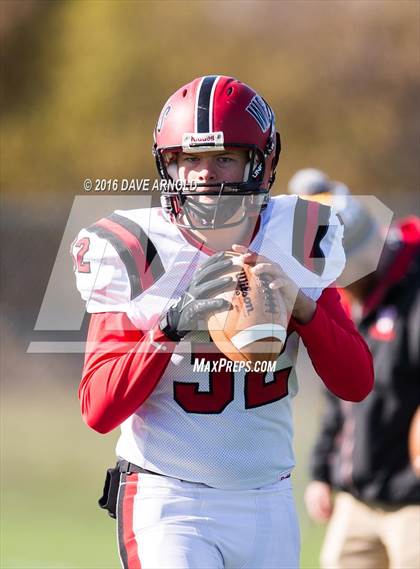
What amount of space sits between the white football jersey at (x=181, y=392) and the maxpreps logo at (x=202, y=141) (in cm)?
16

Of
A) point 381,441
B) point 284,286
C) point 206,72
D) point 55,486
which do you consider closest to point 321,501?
point 381,441

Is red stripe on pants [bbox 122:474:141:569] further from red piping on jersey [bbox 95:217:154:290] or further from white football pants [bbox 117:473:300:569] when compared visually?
red piping on jersey [bbox 95:217:154:290]

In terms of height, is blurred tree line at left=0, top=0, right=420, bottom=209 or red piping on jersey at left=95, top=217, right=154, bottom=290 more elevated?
blurred tree line at left=0, top=0, right=420, bottom=209

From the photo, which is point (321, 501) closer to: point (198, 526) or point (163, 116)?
point (198, 526)

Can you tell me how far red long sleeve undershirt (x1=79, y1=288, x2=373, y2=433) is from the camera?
1545 mm

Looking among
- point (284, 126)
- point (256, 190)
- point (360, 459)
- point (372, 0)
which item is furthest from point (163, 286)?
point (372, 0)

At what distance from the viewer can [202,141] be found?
1699mm

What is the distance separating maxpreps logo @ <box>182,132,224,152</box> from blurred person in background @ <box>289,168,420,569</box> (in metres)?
0.90

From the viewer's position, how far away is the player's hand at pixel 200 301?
1546 millimetres

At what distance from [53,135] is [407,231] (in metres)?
5.39

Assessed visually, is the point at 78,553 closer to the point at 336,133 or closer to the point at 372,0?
the point at 336,133

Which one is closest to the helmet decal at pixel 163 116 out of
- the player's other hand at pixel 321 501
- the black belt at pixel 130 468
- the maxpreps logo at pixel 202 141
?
the maxpreps logo at pixel 202 141

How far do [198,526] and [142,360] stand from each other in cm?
29

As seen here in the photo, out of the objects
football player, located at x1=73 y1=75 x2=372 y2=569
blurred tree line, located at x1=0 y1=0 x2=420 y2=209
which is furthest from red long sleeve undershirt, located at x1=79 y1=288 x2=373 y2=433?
blurred tree line, located at x1=0 y1=0 x2=420 y2=209
